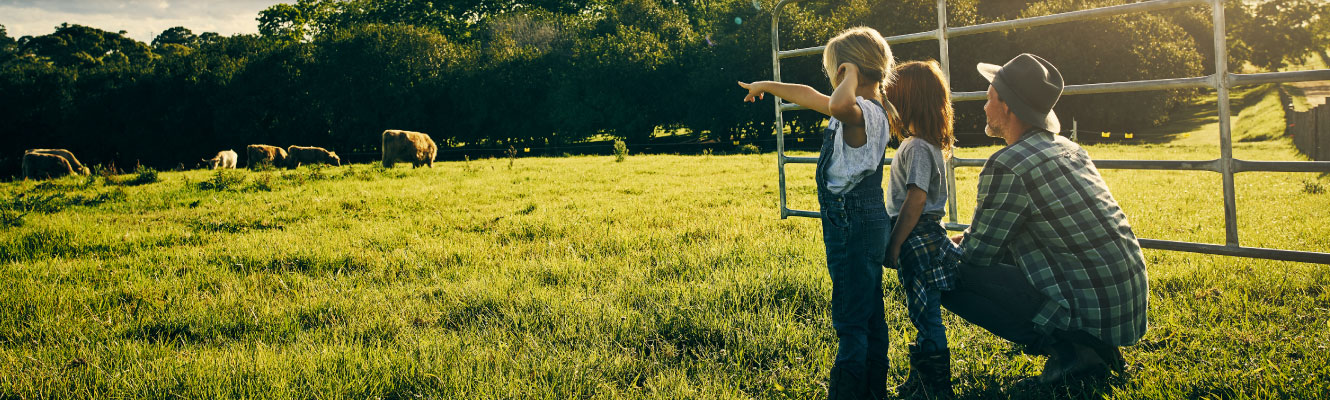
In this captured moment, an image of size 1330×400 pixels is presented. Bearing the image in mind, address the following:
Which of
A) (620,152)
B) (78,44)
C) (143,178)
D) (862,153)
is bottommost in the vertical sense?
(862,153)

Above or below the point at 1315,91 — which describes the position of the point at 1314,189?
below

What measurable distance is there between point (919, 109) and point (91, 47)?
7519 centimetres

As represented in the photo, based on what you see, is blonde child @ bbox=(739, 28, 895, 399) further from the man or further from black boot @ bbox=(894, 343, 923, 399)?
the man

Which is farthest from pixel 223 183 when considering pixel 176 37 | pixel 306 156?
pixel 176 37

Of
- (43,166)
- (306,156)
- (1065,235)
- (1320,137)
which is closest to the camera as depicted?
(1065,235)

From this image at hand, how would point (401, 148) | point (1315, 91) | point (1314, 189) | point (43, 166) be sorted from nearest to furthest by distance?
point (1314, 189) < point (43, 166) < point (401, 148) < point (1315, 91)

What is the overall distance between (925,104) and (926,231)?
0.51 m

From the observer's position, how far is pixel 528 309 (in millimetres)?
3902

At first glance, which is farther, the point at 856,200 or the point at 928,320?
the point at 928,320

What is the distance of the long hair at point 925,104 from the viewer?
2693 mm

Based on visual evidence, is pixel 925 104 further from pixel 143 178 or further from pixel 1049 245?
pixel 143 178

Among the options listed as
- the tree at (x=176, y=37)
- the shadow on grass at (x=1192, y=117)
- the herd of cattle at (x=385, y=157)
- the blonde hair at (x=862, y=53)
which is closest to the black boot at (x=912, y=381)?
the blonde hair at (x=862, y=53)

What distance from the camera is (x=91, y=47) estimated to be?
2272 inches

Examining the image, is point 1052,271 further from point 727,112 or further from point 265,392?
point 727,112
